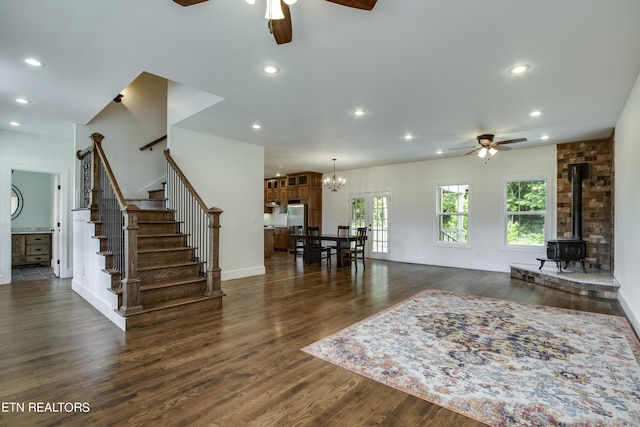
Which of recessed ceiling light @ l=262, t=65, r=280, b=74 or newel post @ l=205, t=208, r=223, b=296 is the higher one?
recessed ceiling light @ l=262, t=65, r=280, b=74

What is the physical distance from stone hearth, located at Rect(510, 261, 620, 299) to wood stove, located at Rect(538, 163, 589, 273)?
0.60 ft

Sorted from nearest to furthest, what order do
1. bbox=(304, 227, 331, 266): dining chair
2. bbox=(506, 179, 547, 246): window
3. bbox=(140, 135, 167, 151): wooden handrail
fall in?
bbox=(140, 135, 167, 151): wooden handrail < bbox=(506, 179, 547, 246): window < bbox=(304, 227, 331, 266): dining chair

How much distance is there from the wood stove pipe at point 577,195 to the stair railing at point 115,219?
7.29 meters

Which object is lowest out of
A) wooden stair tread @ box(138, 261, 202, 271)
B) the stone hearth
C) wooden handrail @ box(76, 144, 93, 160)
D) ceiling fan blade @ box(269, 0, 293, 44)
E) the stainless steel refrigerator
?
the stone hearth

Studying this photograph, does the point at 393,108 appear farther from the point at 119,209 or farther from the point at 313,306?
the point at 119,209

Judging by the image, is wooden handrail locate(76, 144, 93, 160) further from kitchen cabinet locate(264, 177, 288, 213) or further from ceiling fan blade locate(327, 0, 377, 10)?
kitchen cabinet locate(264, 177, 288, 213)

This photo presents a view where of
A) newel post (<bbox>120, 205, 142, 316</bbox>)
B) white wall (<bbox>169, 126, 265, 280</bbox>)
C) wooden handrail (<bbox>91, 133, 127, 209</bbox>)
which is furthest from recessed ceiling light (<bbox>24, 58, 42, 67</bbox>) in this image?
white wall (<bbox>169, 126, 265, 280</bbox>)

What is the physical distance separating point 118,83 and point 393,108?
3.42 m

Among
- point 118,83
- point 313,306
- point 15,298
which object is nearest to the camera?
point 118,83

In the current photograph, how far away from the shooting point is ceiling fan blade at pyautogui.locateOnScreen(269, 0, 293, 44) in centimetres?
191

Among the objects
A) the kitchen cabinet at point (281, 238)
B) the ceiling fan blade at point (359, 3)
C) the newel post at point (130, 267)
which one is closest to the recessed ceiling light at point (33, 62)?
the newel post at point (130, 267)

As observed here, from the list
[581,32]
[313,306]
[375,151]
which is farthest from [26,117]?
[581,32]

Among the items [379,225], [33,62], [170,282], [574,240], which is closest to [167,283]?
[170,282]

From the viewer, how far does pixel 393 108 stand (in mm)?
4301
